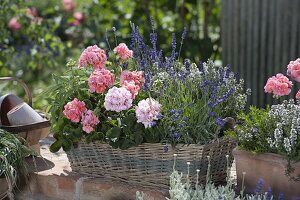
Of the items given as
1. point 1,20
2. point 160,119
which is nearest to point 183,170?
point 160,119

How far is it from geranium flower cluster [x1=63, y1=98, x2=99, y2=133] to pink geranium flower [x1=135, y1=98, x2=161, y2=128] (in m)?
0.28

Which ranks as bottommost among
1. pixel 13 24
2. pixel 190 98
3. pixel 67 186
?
pixel 67 186

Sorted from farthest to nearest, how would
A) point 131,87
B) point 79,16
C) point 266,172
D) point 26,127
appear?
point 79,16 → point 26,127 → point 131,87 → point 266,172

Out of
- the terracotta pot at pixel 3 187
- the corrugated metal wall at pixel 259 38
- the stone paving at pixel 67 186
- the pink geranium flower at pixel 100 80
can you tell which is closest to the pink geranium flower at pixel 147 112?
the pink geranium flower at pixel 100 80

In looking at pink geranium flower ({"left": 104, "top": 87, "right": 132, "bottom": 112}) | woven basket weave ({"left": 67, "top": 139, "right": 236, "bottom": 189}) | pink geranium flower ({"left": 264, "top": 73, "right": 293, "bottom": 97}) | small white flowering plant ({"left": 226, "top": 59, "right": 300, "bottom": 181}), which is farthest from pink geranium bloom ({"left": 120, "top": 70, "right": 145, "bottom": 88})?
pink geranium flower ({"left": 264, "top": 73, "right": 293, "bottom": 97})

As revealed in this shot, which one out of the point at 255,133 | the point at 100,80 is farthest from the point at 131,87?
the point at 255,133

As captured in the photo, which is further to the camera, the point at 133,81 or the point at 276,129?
the point at 133,81

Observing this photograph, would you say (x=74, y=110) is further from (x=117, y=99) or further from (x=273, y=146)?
(x=273, y=146)

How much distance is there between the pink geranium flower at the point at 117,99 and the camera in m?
3.24

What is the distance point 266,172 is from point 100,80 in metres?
1.01

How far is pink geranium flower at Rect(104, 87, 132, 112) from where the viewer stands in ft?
10.6

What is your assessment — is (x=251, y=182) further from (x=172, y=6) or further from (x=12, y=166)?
(x=172, y=6)

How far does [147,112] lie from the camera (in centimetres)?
322

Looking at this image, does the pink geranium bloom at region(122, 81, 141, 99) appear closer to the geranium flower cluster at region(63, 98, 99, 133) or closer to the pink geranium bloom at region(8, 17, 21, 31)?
the geranium flower cluster at region(63, 98, 99, 133)
